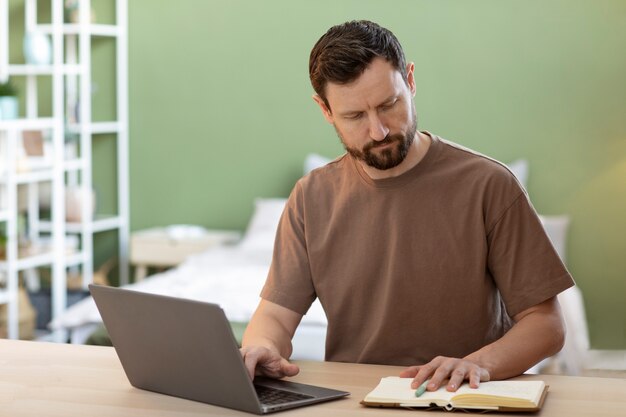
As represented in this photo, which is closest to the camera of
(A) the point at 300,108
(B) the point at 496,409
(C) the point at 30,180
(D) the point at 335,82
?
(B) the point at 496,409

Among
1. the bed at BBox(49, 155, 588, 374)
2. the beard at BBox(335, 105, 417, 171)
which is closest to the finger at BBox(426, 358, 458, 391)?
the beard at BBox(335, 105, 417, 171)

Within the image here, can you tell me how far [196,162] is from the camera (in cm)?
565

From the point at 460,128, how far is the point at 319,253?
3.18 m

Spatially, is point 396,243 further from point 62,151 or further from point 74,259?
point 74,259

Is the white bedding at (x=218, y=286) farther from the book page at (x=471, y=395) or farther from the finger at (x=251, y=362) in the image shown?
the book page at (x=471, y=395)

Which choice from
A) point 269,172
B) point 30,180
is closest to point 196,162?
point 269,172

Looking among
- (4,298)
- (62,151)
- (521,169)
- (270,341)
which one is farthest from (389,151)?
(62,151)

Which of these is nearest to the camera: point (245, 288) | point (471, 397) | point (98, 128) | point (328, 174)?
point (471, 397)

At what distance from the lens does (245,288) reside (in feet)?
13.1

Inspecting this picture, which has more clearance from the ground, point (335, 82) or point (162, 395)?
point (335, 82)

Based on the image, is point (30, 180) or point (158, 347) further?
point (30, 180)

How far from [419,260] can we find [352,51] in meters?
0.45

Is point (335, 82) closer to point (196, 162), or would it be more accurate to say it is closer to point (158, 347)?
point (158, 347)

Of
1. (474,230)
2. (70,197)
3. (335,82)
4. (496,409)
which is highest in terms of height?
(335,82)
